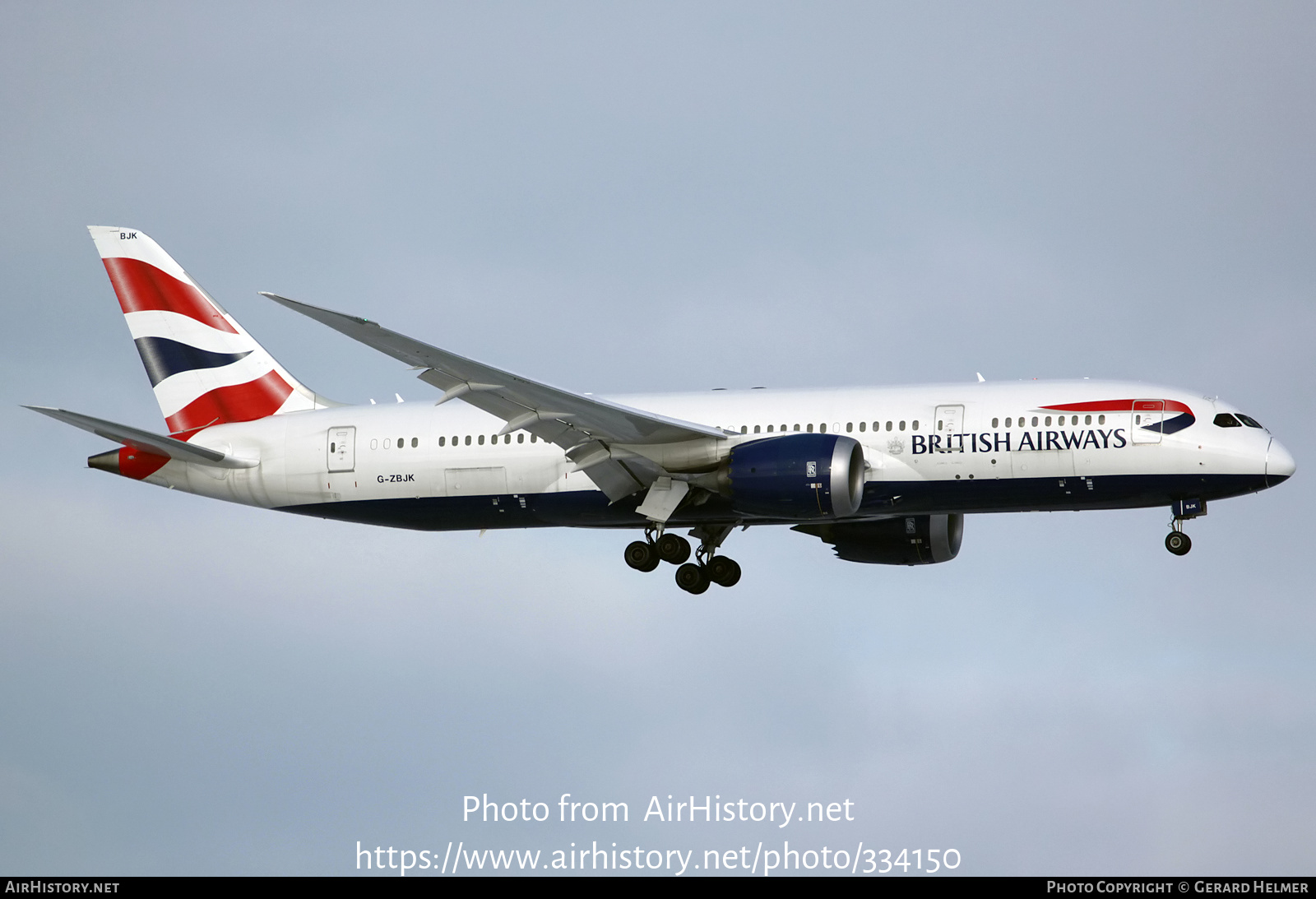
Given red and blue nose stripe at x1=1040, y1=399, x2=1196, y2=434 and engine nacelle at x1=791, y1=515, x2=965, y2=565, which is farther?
engine nacelle at x1=791, y1=515, x2=965, y2=565

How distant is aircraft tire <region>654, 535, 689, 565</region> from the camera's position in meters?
36.8

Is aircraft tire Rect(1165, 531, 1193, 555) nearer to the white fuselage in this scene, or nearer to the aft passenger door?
the white fuselage

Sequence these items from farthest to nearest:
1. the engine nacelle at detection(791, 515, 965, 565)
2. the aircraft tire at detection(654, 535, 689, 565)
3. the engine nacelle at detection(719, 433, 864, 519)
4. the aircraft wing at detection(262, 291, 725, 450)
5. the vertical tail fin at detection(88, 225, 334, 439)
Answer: the vertical tail fin at detection(88, 225, 334, 439), the engine nacelle at detection(791, 515, 965, 565), the aircraft tire at detection(654, 535, 689, 565), the engine nacelle at detection(719, 433, 864, 519), the aircraft wing at detection(262, 291, 725, 450)

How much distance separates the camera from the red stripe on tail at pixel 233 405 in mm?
40125

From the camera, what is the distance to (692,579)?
125ft

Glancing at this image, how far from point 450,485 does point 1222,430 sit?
17221mm

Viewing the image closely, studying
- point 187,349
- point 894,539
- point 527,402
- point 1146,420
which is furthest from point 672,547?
point 187,349

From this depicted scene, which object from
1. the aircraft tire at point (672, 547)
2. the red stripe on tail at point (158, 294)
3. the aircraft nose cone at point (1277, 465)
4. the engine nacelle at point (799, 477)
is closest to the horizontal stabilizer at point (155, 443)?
the red stripe on tail at point (158, 294)

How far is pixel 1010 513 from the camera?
35.3 m

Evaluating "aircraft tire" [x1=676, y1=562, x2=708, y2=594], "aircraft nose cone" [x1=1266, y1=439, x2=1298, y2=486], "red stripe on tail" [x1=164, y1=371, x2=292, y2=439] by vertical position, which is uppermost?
"red stripe on tail" [x1=164, y1=371, x2=292, y2=439]

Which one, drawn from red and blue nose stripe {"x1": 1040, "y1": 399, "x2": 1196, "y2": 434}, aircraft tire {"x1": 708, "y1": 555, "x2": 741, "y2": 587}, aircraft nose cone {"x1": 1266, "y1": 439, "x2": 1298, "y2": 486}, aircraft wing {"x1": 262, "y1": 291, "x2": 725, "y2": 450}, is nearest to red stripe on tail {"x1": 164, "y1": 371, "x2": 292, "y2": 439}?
aircraft wing {"x1": 262, "y1": 291, "x2": 725, "y2": 450}

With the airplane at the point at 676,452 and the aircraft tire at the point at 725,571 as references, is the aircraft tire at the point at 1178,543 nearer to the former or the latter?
the airplane at the point at 676,452

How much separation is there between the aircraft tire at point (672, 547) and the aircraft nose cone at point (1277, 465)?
1278cm
